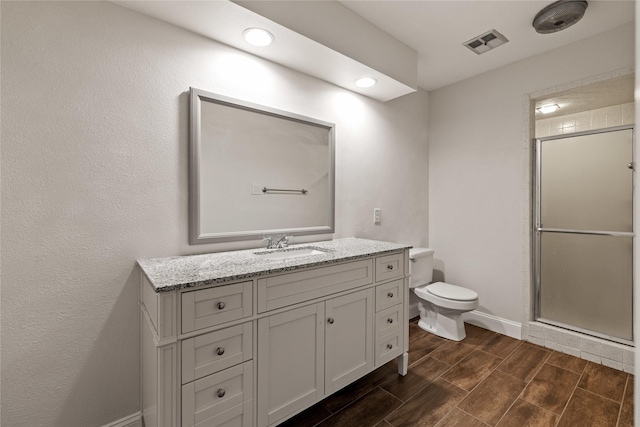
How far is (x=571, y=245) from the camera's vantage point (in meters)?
2.42

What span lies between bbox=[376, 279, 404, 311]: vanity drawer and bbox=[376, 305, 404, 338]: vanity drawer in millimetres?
36

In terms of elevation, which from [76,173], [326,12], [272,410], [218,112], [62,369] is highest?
[326,12]

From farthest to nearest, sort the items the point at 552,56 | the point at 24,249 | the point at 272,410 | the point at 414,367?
the point at 552,56 < the point at 414,367 < the point at 272,410 < the point at 24,249

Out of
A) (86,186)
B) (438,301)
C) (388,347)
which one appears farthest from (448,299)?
(86,186)

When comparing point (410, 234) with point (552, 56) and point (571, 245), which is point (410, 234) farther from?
point (552, 56)

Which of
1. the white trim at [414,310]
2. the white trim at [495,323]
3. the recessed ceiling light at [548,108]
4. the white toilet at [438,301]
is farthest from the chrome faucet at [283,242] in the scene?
the recessed ceiling light at [548,108]

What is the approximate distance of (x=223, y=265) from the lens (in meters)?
1.35

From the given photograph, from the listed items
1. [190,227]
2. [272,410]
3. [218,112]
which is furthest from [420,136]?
[272,410]

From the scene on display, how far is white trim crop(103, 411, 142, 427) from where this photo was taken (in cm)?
140

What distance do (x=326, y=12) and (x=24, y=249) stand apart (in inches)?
77.0

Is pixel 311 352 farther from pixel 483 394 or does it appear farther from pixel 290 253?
pixel 483 394

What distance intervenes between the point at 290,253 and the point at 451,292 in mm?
1580

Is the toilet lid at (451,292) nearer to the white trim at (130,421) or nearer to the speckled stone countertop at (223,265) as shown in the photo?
the speckled stone countertop at (223,265)

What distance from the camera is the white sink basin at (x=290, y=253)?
1.71 metres
